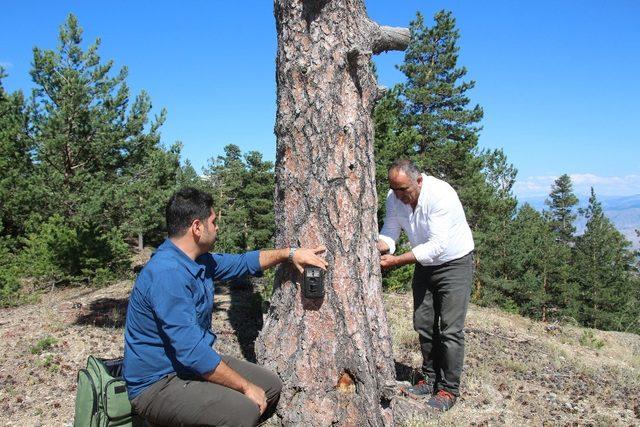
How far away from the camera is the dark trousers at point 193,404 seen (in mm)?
2629

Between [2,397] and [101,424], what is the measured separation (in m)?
2.03

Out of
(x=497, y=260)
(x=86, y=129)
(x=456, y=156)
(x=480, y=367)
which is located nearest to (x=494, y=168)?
(x=456, y=156)

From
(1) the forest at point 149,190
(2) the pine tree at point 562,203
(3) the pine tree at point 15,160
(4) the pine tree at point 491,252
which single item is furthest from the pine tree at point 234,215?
(2) the pine tree at point 562,203

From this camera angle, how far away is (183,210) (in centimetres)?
287

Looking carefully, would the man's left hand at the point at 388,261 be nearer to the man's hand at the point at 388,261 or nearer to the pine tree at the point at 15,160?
the man's hand at the point at 388,261

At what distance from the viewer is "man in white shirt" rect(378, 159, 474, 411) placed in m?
3.85

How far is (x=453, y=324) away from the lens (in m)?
3.94

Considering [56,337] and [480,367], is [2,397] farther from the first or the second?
[480,367]

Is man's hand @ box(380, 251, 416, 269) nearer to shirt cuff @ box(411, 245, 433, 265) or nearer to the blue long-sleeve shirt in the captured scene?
shirt cuff @ box(411, 245, 433, 265)

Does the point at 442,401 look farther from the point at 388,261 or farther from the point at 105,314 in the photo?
the point at 105,314

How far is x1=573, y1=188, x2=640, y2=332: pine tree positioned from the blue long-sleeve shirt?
25096 mm

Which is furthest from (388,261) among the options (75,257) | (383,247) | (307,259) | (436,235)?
(75,257)

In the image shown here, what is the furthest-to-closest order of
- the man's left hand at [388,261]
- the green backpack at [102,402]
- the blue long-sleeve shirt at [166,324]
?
the man's left hand at [388,261] < the green backpack at [102,402] < the blue long-sleeve shirt at [166,324]

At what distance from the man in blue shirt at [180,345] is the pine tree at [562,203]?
42.6 meters
